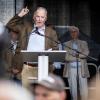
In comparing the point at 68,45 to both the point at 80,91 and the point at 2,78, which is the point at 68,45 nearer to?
the point at 80,91

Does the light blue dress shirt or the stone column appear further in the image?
the stone column

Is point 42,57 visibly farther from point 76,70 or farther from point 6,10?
point 6,10

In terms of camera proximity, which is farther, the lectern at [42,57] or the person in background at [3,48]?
the lectern at [42,57]

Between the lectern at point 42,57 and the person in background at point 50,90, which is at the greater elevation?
the lectern at point 42,57

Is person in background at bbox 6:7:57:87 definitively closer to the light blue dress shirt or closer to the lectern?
the light blue dress shirt

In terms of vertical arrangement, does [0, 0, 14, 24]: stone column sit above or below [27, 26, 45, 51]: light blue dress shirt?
above

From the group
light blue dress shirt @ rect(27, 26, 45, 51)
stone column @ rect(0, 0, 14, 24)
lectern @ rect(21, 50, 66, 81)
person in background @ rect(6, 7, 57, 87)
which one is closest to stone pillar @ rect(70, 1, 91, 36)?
stone column @ rect(0, 0, 14, 24)

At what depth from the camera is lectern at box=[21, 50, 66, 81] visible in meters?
8.11

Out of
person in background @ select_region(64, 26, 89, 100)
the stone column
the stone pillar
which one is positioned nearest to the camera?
person in background @ select_region(64, 26, 89, 100)

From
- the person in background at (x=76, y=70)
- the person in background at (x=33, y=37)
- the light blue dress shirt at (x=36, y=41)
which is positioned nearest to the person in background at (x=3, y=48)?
the person in background at (x=33, y=37)

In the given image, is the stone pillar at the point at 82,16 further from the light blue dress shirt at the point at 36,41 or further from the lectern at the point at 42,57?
the lectern at the point at 42,57

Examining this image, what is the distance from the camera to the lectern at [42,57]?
26.6ft

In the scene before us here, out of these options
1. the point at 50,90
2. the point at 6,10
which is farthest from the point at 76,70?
the point at 50,90

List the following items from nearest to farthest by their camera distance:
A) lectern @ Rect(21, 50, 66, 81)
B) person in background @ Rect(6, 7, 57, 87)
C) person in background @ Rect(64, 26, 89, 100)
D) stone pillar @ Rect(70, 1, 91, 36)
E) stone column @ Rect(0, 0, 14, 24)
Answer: lectern @ Rect(21, 50, 66, 81)
person in background @ Rect(6, 7, 57, 87)
person in background @ Rect(64, 26, 89, 100)
stone column @ Rect(0, 0, 14, 24)
stone pillar @ Rect(70, 1, 91, 36)
